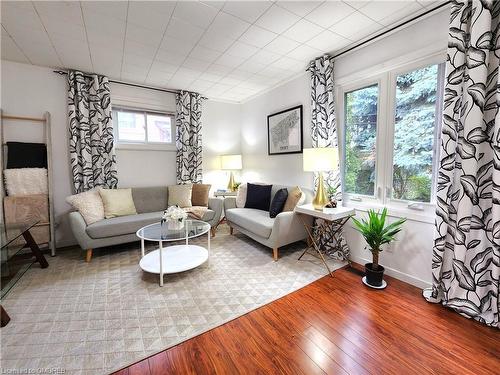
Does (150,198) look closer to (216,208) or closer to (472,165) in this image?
(216,208)

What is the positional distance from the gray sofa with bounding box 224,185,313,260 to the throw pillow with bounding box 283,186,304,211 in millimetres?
153

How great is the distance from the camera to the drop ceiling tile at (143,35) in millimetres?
2203

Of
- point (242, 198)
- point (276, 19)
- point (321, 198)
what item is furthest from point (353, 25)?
point (242, 198)

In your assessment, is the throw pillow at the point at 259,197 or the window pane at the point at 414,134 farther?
the throw pillow at the point at 259,197

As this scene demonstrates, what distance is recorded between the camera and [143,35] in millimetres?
2322

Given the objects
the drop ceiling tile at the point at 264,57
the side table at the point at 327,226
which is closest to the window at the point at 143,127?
the drop ceiling tile at the point at 264,57

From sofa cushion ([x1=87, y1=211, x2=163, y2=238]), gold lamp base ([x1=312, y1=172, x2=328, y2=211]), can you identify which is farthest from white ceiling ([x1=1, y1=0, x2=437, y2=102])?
sofa cushion ([x1=87, y1=211, x2=163, y2=238])

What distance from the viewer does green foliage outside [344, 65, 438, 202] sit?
2.15 meters

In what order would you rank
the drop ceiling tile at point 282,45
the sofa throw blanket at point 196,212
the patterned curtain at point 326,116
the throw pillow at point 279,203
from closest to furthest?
the drop ceiling tile at point 282,45 < the patterned curtain at point 326,116 < the throw pillow at point 279,203 < the sofa throw blanket at point 196,212

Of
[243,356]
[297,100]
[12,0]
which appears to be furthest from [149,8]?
[243,356]

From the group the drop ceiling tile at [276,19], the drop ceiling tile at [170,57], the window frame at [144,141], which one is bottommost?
the window frame at [144,141]

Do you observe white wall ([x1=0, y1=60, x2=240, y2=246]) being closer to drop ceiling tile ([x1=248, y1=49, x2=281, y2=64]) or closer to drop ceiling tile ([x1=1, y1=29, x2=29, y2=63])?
drop ceiling tile ([x1=1, y1=29, x2=29, y2=63])

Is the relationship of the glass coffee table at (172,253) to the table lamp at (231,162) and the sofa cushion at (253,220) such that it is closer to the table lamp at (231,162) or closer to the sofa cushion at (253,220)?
the sofa cushion at (253,220)

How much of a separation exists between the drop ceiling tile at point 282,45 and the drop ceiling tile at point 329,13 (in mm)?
383
